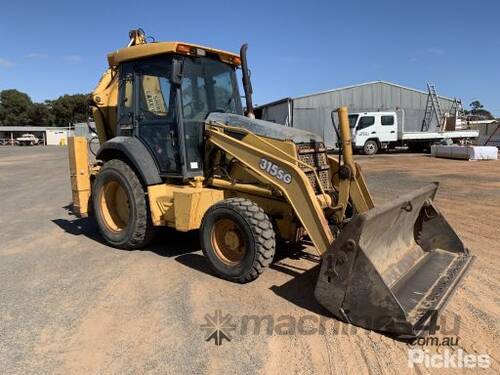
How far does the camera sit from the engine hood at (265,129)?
521 cm

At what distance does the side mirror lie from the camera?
17.7 ft

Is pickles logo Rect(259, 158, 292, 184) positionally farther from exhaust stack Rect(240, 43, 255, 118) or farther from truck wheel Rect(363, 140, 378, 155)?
truck wheel Rect(363, 140, 378, 155)

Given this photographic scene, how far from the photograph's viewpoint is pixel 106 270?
5504 millimetres

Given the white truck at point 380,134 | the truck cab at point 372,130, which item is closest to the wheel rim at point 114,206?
the white truck at point 380,134

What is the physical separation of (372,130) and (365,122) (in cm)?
64

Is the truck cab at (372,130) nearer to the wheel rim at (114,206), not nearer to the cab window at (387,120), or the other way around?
the cab window at (387,120)

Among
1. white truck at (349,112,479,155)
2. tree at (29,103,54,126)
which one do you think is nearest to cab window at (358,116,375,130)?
white truck at (349,112,479,155)

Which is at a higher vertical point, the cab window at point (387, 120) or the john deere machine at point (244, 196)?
the cab window at point (387, 120)

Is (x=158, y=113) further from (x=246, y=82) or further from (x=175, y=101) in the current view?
(x=246, y=82)

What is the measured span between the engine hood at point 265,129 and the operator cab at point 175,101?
0.27 meters

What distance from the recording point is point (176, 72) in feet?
17.8

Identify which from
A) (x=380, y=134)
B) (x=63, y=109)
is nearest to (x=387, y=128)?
(x=380, y=134)

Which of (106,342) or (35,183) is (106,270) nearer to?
(106,342)

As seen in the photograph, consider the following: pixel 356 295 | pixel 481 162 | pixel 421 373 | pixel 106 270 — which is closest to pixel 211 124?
pixel 106 270
